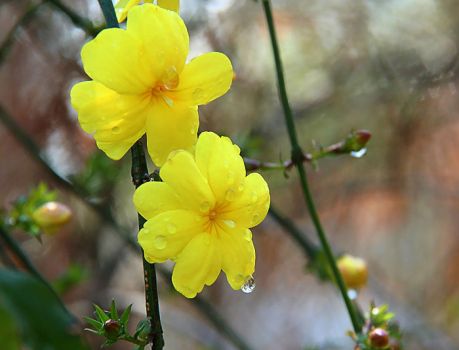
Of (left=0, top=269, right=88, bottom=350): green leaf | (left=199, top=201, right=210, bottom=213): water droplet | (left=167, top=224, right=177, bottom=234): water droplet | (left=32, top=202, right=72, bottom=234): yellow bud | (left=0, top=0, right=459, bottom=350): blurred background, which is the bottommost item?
(left=0, top=0, right=459, bottom=350): blurred background

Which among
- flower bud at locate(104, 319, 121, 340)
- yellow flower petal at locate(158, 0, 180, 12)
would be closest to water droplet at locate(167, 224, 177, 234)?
flower bud at locate(104, 319, 121, 340)

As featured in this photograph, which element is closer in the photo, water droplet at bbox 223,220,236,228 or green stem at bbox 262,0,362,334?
water droplet at bbox 223,220,236,228

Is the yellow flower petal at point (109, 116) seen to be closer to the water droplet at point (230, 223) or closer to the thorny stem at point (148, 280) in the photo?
the thorny stem at point (148, 280)

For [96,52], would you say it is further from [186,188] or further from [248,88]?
[248,88]

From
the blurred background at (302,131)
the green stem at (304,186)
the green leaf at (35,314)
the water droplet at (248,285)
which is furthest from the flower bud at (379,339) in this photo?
the blurred background at (302,131)

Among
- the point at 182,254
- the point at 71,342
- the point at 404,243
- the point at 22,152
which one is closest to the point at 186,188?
the point at 182,254

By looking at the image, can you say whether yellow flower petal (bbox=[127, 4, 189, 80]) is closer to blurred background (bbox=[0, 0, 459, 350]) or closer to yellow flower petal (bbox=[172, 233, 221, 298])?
yellow flower petal (bbox=[172, 233, 221, 298])

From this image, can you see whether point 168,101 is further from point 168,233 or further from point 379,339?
point 379,339
